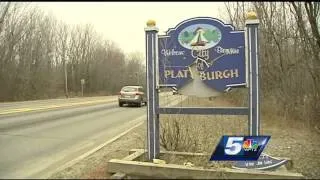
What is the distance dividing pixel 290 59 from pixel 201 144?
35.6ft

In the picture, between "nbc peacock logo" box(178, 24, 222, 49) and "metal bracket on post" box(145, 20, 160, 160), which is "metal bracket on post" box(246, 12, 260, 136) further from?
"metal bracket on post" box(145, 20, 160, 160)

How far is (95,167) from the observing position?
8.16m

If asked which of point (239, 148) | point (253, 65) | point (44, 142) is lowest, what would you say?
point (44, 142)

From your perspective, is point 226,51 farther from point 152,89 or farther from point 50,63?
point 50,63

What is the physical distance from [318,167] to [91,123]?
1090 centimetres

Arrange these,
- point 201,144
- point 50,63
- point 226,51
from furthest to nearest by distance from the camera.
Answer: point 50,63
point 201,144
point 226,51

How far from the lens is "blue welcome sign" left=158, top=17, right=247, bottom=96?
25.7 feet

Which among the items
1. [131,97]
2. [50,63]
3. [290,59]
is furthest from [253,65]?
[50,63]

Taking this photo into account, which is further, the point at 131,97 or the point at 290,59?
the point at 131,97

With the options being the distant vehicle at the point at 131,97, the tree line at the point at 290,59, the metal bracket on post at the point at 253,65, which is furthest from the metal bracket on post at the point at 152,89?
the distant vehicle at the point at 131,97

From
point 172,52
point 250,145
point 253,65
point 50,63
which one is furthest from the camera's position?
point 50,63

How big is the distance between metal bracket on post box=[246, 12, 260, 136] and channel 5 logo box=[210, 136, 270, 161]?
0.38 meters

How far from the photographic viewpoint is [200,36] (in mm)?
8023

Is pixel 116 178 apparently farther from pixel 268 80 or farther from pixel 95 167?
pixel 268 80
